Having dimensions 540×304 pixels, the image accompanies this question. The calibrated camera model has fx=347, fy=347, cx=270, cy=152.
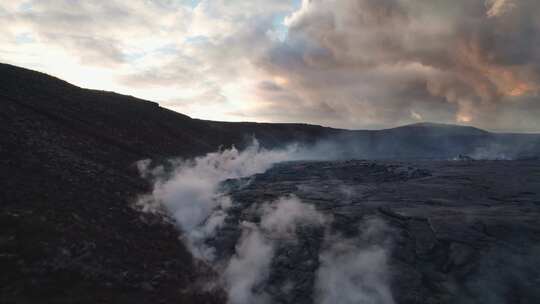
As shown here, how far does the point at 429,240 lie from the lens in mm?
8203

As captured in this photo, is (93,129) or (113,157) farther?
(93,129)

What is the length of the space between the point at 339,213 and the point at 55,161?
1104cm

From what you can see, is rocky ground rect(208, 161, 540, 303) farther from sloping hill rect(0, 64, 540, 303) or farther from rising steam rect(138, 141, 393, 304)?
sloping hill rect(0, 64, 540, 303)

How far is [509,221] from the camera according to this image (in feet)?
27.8

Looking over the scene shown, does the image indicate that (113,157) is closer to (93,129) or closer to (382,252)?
(93,129)

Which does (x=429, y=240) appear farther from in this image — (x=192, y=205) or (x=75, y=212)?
(x=75, y=212)

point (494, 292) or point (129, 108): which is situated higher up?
point (129, 108)

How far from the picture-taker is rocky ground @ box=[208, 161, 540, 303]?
6902 mm

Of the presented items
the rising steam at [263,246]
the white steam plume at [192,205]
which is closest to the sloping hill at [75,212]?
the white steam plume at [192,205]

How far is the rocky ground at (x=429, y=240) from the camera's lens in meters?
6.90

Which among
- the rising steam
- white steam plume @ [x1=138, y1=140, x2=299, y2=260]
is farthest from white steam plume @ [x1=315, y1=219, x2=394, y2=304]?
white steam plume @ [x1=138, y1=140, x2=299, y2=260]

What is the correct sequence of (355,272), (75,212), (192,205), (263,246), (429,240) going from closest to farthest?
(355,272) → (429,240) → (263,246) → (75,212) → (192,205)

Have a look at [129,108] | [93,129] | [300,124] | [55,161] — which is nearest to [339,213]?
[55,161]

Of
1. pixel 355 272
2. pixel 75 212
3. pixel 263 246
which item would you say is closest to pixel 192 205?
pixel 75 212
